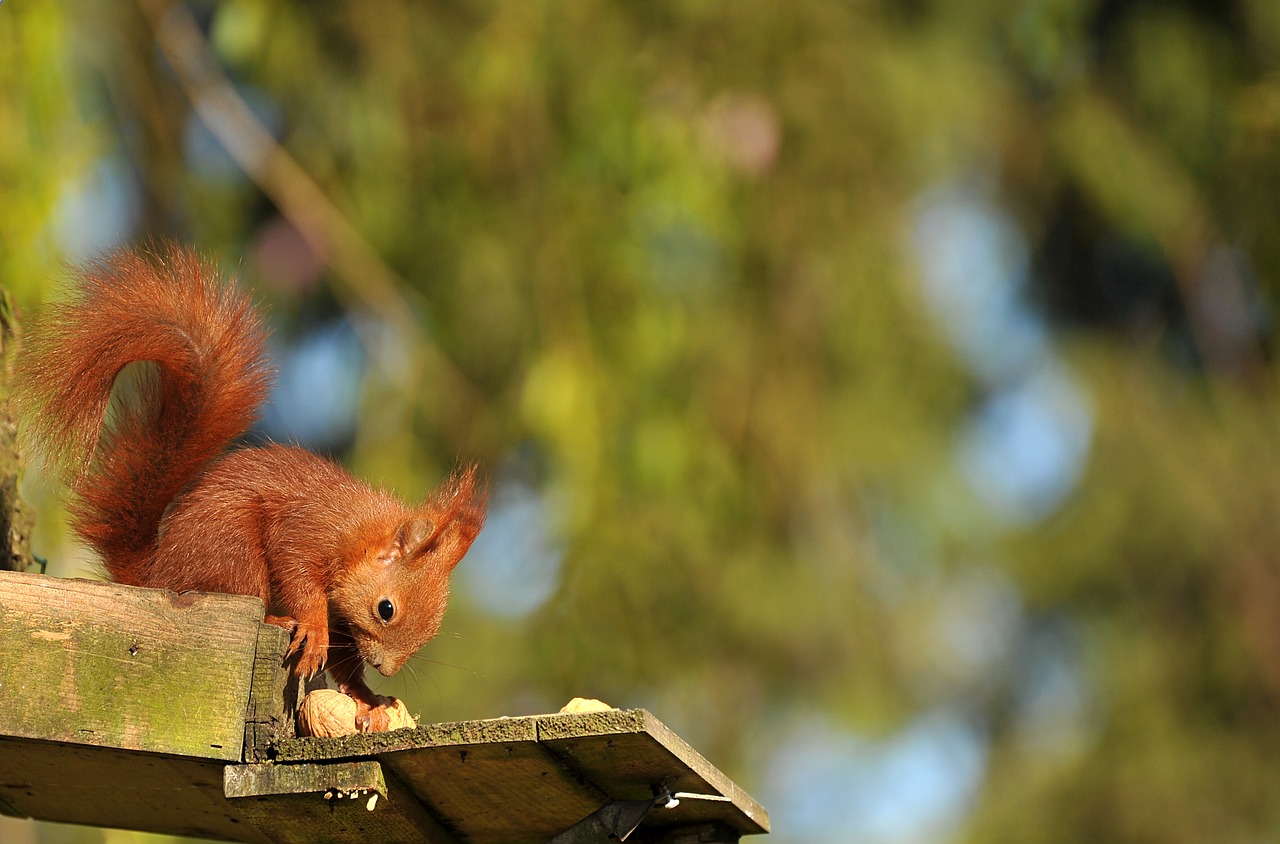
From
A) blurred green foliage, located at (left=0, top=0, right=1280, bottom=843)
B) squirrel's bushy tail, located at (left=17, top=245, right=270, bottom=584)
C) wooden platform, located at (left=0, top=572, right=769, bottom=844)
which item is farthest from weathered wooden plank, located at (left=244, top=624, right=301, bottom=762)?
blurred green foliage, located at (left=0, top=0, right=1280, bottom=843)

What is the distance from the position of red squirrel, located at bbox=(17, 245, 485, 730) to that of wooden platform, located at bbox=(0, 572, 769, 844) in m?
0.12

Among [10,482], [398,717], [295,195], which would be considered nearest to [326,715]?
[398,717]

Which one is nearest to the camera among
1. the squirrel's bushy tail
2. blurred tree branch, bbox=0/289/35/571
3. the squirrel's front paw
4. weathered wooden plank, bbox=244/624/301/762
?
weathered wooden plank, bbox=244/624/301/762

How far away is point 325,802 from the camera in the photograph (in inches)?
63.7

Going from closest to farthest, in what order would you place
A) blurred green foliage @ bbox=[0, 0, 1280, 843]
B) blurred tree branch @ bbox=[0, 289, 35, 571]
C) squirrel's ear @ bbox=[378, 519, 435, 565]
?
squirrel's ear @ bbox=[378, 519, 435, 565]
blurred tree branch @ bbox=[0, 289, 35, 571]
blurred green foliage @ bbox=[0, 0, 1280, 843]

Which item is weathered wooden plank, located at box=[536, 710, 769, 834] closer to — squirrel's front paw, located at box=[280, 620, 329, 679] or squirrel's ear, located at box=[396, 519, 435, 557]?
squirrel's front paw, located at box=[280, 620, 329, 679]

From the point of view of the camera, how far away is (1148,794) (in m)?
4.60

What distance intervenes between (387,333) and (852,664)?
141 cm

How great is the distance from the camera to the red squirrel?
1.87 meters

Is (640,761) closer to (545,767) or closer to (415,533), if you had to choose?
(545,767)

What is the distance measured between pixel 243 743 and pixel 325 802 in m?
0.11

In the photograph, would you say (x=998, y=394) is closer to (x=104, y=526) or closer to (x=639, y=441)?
(x=639, y=441)

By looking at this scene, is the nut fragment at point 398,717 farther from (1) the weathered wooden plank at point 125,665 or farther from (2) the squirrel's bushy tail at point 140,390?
(2) the squirrel's bushy tail at point 140,390

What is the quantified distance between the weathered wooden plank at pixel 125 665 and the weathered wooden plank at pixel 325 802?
0.18 feet
